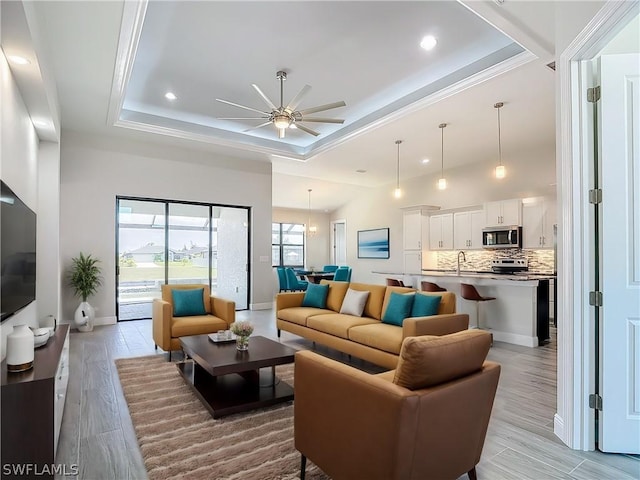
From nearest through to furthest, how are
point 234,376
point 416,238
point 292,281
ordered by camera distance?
point 234,376
point 416,238
point 292,281

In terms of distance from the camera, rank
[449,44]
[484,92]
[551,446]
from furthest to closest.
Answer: [484,92] < [449,44] < [551,446]

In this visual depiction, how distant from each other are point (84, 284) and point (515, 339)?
6425mm

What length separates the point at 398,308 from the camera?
3.86 metres

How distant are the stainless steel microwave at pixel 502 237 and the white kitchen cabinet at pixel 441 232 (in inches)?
35.3

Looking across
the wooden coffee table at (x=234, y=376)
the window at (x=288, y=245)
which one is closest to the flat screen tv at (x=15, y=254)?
the wooden coffee table at (x=234, y=376)

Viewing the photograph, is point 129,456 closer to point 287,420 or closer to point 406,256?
point 287,420

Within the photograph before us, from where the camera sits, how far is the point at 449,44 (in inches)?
155

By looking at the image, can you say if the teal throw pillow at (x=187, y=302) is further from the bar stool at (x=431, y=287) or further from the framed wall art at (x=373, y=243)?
the framed wall art at (x=373, y=243)

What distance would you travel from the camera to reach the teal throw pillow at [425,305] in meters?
3.64

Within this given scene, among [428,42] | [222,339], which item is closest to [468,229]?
[428,42]

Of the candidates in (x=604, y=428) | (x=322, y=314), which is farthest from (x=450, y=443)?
(x=322, y=314)

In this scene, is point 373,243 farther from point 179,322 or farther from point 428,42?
point 179,322

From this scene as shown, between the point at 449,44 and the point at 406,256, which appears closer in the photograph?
the point at 449,44

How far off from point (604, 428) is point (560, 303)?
80 cm
